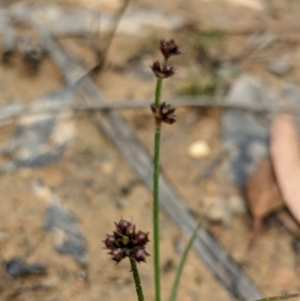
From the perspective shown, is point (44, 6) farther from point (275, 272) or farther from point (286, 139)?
point (275, 272)

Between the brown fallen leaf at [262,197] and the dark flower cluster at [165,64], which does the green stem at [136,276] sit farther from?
the brown fallen leaf at [262,197]

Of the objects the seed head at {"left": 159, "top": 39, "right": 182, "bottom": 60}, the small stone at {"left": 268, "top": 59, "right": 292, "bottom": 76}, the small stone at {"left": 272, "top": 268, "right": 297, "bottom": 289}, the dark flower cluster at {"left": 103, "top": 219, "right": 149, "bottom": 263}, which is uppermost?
the small stone at {"left": 268, "top": 59, "right": 292, "bottom": 76}

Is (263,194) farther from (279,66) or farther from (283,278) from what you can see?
(279,66)

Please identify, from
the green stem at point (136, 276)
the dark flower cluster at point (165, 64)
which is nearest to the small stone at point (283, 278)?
the green stem at point (136, 276)

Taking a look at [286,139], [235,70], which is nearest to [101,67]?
[235,70]

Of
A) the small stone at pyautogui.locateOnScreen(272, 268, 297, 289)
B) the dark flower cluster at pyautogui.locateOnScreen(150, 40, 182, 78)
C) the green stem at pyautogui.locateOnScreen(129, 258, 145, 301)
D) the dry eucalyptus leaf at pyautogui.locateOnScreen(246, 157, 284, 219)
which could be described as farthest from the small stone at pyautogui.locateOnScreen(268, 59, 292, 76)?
the green stem at pyautogui.locateOnScreen(129, 258, 145, 301)

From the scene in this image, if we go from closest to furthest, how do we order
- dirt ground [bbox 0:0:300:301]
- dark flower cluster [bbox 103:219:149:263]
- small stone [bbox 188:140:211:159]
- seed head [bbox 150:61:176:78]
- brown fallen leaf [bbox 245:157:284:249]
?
dark flower cluster [bbox 103:219:149:263]
seed head [bbox 150:61:176:78]
dirt ground [bbox 0:0:300:301]
brown fallen leaf [bbox 245:157:284:249]
small stone [bbox 188:140:211:159]

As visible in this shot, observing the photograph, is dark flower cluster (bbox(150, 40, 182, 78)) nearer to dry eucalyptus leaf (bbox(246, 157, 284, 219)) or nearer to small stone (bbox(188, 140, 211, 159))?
dry eucalyptus leaf (bbox(246, 157, 284, 219))

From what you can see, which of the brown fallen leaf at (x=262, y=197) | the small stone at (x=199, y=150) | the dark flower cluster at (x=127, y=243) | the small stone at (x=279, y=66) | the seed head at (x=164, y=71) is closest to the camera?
the dark flower cluster at (x=127, y=243)
